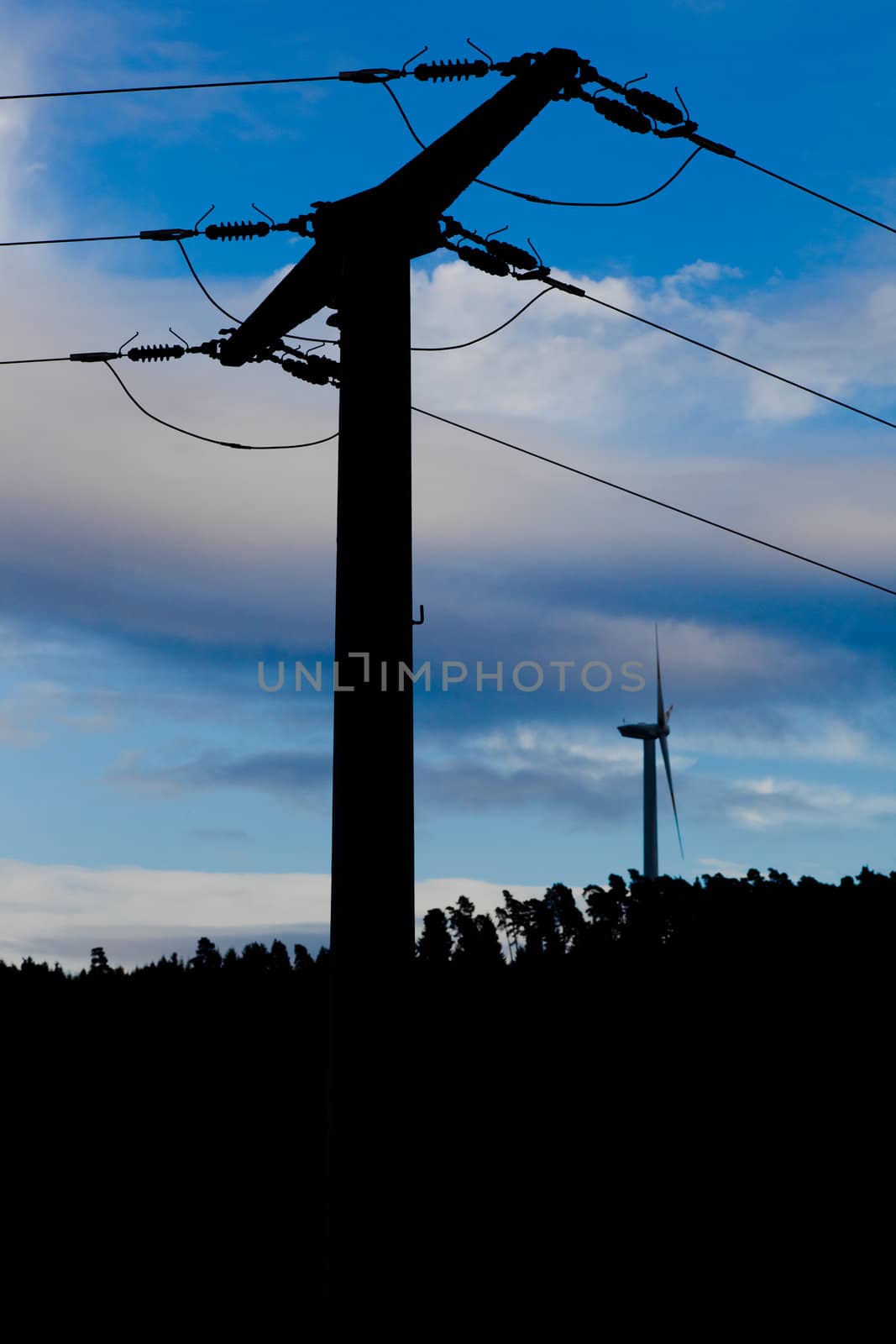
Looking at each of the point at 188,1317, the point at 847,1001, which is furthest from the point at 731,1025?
the point at 188,1317

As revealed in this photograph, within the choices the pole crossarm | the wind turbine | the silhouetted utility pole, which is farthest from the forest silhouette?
the wind turbine

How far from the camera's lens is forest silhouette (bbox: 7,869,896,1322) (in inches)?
519

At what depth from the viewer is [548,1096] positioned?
45.4 ft

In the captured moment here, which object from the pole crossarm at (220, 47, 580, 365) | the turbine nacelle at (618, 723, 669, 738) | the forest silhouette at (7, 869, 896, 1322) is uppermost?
the turbine nacelle at (618, 723, 669, 738)

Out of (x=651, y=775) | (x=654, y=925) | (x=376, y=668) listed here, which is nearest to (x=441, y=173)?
(x=376, y=668)

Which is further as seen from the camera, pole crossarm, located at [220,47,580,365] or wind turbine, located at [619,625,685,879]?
wind turbine, located at [619,625,685,879]

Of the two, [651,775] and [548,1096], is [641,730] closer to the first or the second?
[651,775]

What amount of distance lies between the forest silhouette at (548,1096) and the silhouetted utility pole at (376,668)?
3.21 meters

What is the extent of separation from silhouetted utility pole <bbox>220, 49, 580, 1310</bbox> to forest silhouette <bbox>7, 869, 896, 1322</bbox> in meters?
3.21

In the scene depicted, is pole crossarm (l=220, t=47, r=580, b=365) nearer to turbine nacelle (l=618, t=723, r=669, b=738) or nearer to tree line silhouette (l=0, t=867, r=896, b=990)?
tree line silhouette (l=0, t=867, r=896, b=990)

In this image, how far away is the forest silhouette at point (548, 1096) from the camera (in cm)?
1319

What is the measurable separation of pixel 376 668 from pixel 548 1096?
5974mm

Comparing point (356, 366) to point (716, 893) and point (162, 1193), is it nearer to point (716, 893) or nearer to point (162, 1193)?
point (716, 893)

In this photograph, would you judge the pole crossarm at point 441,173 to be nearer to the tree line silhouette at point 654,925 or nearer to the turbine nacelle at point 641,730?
the tree line silhouette at point 654,925
